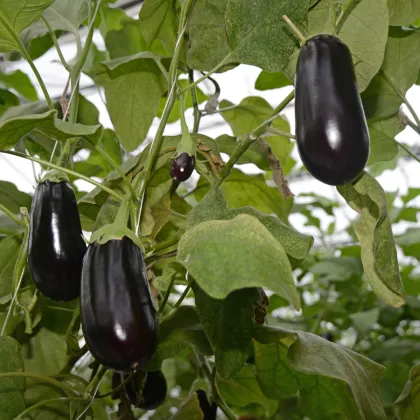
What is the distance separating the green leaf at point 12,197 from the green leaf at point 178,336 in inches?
10.6

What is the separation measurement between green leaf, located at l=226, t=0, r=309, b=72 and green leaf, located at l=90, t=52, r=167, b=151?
9.0 inches

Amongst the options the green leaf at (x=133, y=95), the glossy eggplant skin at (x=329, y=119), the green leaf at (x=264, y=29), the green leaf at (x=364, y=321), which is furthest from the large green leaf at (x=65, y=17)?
the green leaf at (x=364, y=321)

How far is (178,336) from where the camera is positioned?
0.54 metres

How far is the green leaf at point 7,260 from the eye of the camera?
0.66 meters

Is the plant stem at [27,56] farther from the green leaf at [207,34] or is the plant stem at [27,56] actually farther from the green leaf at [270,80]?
the green leaf at [270,80]

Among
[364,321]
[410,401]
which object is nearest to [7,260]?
[410,401]

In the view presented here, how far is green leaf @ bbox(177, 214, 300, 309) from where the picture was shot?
0.95 feet

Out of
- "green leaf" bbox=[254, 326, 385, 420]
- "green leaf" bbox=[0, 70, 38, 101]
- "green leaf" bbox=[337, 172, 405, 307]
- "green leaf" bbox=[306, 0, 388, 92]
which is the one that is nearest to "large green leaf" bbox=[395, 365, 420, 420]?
"green leaf" bbox=[254, 326, 385, 420]

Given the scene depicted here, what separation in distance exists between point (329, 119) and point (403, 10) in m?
0.22

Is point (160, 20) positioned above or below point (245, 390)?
above

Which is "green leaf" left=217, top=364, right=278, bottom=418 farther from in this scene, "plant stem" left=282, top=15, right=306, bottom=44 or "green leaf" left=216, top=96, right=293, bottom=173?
"plant stem" left=282, top=15, right=306, bottom=44

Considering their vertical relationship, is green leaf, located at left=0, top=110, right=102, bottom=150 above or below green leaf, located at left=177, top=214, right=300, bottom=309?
above

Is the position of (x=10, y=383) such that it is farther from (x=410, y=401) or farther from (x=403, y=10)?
(x=403, y=10)

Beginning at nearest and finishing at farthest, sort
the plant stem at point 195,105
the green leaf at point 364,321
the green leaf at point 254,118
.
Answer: the plant stem at point 195,105 → the green leaf at point 254,118 → the green leaf at point 364,321
